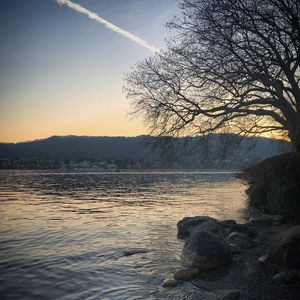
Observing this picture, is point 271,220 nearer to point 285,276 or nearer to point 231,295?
point 285,276

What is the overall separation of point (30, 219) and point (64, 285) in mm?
12305

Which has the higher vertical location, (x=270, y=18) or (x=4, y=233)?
(x=270, y=18)

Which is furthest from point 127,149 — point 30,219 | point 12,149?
point 30,219

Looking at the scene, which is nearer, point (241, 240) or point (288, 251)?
point (288, 251)

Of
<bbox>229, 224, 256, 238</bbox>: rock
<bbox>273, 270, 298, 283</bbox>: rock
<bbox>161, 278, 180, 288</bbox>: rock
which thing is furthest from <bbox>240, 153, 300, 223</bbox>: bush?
<bbox>161, 278, 180, 288</bbox>: rock

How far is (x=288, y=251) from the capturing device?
25.7 ft

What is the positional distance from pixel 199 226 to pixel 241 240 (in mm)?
2751

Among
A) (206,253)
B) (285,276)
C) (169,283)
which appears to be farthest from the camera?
(206,253)

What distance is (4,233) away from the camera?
15.2 metres

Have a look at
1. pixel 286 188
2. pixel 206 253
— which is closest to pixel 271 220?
pixel 286 188

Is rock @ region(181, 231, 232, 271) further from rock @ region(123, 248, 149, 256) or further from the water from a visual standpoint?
rock @ region(123, 248, 149, 256)

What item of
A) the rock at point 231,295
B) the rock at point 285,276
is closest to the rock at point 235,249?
the rock at point 285,276

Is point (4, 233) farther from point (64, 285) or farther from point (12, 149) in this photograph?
point (12, 149)

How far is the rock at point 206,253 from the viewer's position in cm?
904
